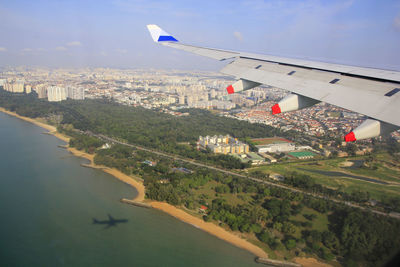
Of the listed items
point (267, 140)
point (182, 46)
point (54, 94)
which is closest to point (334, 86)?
point (182, 46)

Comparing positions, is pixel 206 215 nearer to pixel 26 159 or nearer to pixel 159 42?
pixel 159 42

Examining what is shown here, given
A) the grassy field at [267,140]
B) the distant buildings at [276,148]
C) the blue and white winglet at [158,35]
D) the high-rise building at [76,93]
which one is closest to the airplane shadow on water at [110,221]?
the blue and white winglet at [158,35]

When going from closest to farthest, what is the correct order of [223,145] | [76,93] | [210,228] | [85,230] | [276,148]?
[85,230] < [210,228] < [223,145] < [276,148] < [76,93]

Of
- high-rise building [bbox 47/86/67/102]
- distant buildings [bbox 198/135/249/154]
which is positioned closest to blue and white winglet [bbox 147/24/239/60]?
distant buildings [bbox 198/135/249/154]

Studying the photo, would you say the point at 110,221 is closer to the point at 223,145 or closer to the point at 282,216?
the point at 282,216

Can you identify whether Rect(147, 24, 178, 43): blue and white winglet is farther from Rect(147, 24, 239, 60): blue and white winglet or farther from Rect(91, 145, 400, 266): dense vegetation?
Rect(91, 145, 400, 266): dense vegetation

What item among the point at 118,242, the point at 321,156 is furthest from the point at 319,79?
the point at 321,156
